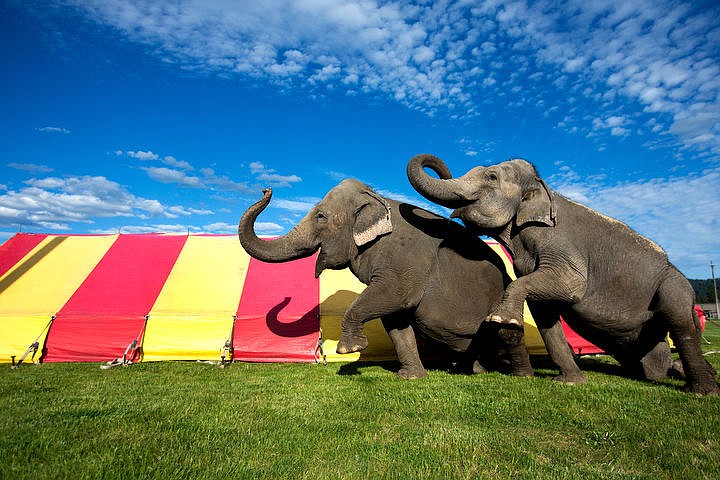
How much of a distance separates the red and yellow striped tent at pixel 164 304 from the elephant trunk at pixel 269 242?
215cm

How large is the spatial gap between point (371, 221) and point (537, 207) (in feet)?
6.28

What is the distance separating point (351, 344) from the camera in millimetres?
4898

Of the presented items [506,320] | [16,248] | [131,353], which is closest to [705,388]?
[506,320]

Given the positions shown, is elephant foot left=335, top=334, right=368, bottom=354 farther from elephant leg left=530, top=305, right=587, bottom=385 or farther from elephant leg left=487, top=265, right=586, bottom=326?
elephant leg left=530, top=305, right=587, bottom=385

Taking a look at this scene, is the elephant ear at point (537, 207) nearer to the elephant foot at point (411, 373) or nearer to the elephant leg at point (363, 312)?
the elephant leg at point (363, 312)

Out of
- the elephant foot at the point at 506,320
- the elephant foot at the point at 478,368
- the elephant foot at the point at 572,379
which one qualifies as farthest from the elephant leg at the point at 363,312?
the elephant foot at the point at 572,379

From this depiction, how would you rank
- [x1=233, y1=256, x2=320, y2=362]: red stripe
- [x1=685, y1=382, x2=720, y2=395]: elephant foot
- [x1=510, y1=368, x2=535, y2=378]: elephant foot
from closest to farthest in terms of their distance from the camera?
[x1=685, y1=382, x2=720, y2=395]: elephant foot < [x1=510, y1=368, x2=535, y2=378]: elephant foot < [x1=233, y1=256, x2=320, y2=362]: red stripe

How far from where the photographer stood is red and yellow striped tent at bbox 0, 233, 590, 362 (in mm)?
6949

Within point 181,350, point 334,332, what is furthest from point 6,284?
point 334,332

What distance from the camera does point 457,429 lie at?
3.28m

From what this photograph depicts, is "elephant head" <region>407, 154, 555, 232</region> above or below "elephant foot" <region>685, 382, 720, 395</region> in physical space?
above

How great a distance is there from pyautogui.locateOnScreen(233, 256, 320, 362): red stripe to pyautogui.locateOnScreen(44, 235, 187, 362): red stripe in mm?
1560

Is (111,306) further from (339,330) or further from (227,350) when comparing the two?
(339,330)

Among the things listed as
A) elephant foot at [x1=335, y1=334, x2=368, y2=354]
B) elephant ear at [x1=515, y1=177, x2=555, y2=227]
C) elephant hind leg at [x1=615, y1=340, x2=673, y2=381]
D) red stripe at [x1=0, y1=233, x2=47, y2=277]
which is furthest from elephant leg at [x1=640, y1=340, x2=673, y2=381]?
red stripe at [x1=0, y1=233, x2=47, y2=277]
